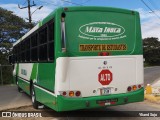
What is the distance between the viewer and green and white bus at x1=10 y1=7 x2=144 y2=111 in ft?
30.7

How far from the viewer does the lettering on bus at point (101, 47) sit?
9578 millimetres

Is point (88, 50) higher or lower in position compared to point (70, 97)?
higher

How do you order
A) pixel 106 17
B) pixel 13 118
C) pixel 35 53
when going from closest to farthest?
pixel 106 17 → pixel 13 118 → pixel 35 53

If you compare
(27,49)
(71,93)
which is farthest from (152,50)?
(71,93)

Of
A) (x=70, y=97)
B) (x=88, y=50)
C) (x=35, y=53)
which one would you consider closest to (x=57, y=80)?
(x=70, y=97)

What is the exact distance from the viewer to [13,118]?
36.2 ft

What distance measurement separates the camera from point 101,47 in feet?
32.1

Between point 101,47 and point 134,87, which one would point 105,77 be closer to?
point 101,47

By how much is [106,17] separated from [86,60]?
55.0 inches

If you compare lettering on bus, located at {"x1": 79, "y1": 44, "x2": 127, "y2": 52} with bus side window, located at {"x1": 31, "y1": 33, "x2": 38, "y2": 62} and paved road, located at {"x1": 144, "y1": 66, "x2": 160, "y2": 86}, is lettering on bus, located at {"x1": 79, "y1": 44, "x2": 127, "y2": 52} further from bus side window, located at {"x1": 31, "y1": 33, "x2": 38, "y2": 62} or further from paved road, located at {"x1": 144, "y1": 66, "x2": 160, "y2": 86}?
paved road, located at {"x1": 144, "y1": 66, "x2": 160, "y2": 86}

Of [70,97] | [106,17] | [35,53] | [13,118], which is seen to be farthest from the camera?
[35,53]

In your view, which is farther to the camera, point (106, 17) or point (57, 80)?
point (106, 17)

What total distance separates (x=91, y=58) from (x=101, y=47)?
17.4 inches

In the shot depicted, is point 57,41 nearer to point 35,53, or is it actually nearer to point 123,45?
point 123,45
